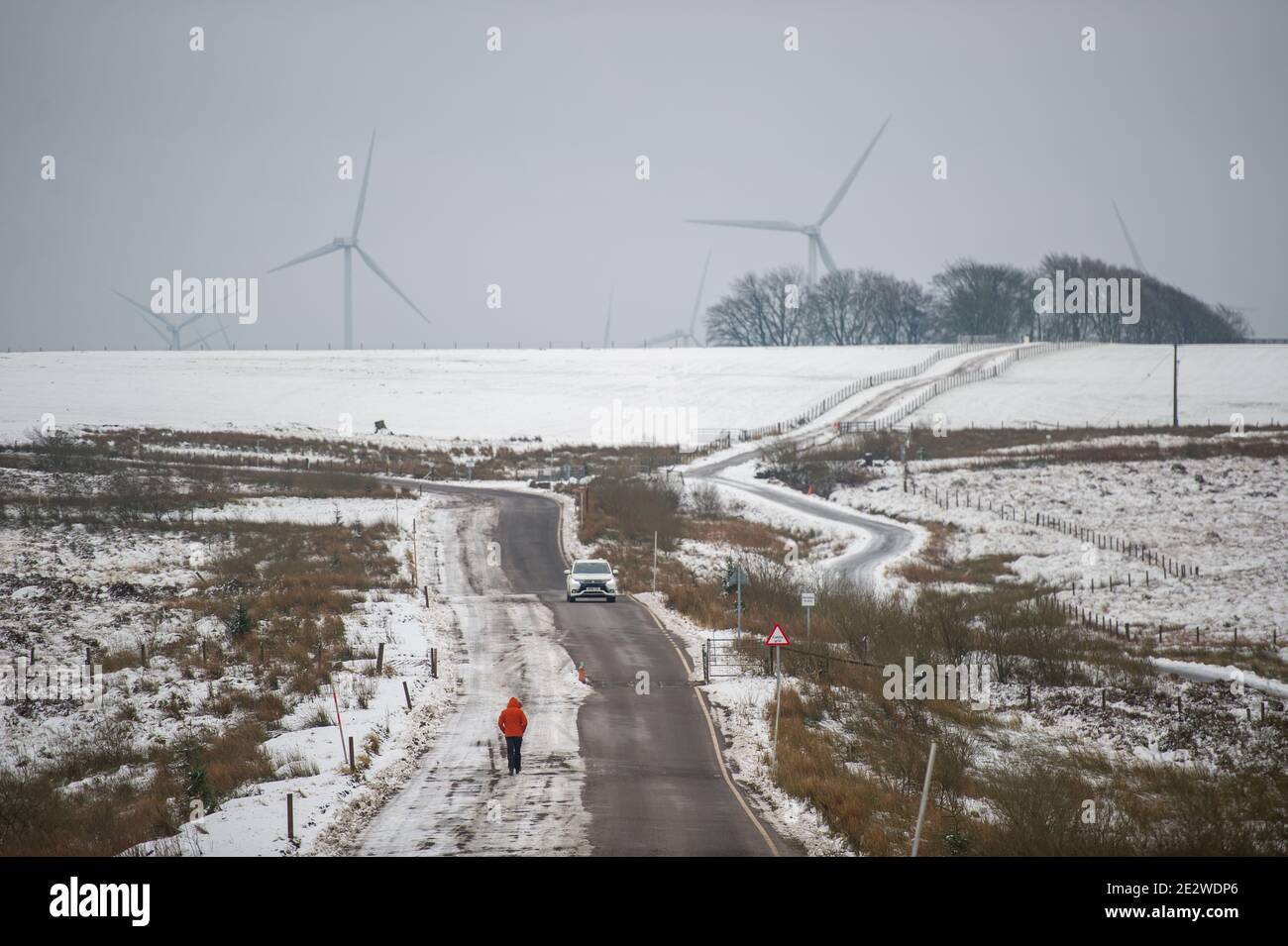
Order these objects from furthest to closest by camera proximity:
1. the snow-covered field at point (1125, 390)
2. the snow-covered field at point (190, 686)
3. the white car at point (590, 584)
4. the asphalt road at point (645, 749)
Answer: the snow-covered field at point (1125, 390) < the white car at point (590, 584) < the snow-covered field at point (190, 686) < the asphalt road at point (645, 749)

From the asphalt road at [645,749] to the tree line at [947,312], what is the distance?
5733 inches

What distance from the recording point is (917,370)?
12988 cm

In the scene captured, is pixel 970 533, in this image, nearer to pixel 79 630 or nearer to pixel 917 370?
pixel 79 630

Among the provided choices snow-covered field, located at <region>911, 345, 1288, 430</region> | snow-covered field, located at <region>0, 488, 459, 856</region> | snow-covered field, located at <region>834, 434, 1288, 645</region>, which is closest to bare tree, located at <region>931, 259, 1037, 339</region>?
snow-covered field, located at <region>911, 345, 1288, 430</region>

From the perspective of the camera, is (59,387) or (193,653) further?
Answer: (59,387)

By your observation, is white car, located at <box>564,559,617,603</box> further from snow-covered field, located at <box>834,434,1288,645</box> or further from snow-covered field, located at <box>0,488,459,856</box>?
snow-covered field, located at <box>834,434,1288,645</box>

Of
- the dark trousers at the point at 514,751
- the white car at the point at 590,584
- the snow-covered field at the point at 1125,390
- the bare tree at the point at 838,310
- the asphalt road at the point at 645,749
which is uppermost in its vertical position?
the bare tree at the point at 838,310

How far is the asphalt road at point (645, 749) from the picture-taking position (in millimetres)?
17531

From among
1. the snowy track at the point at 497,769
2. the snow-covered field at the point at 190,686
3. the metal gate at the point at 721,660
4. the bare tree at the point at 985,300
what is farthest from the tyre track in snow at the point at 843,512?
the bare tree at the point at 985,300

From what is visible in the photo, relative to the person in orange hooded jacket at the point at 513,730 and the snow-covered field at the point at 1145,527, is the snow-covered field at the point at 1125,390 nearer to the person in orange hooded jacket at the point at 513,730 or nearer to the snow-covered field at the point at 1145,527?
the snow-covered field at the point at 1145,527

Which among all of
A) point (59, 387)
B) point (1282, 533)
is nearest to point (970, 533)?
point (1282, 533)

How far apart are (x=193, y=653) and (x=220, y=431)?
61.3m

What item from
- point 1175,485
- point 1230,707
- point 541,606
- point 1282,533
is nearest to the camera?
point 1230,707

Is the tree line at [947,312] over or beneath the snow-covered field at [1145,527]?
over
